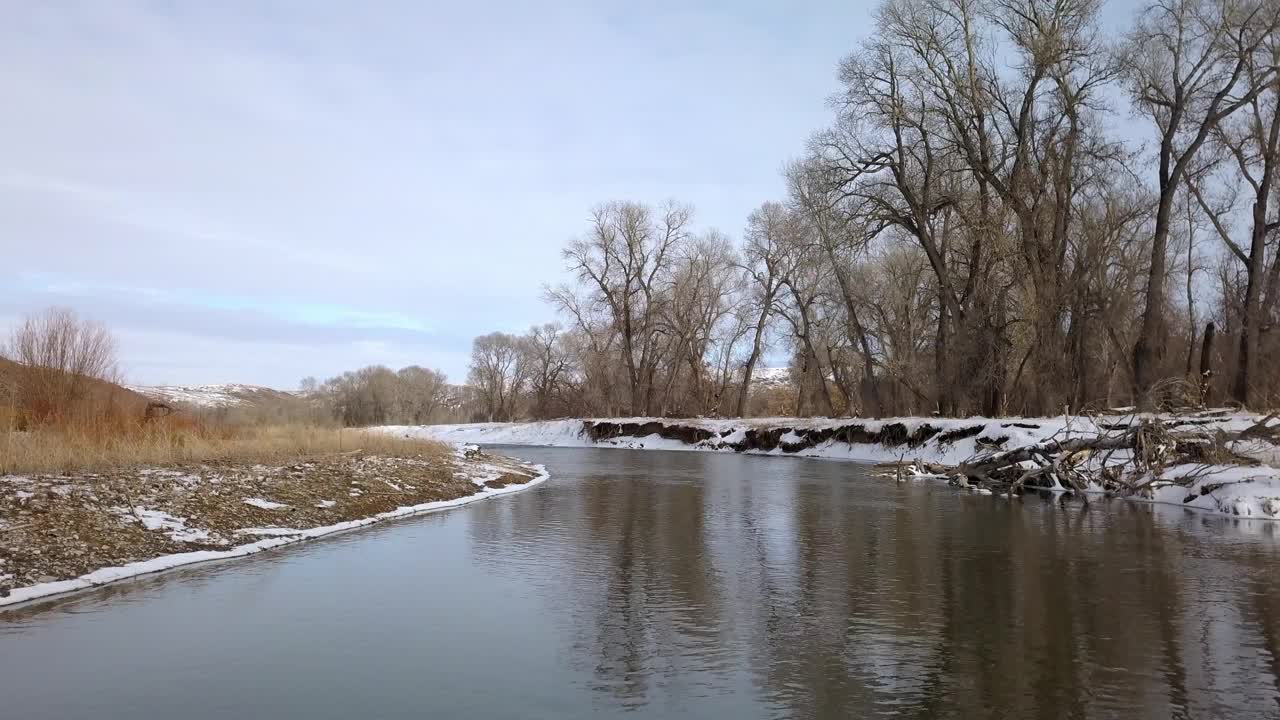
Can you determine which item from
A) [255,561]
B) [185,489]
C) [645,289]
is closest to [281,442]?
[185,489]

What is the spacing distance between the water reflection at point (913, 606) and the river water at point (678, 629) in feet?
0.11

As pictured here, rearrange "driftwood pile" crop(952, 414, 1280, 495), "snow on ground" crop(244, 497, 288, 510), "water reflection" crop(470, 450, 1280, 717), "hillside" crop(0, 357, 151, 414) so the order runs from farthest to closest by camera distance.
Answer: "hillside" crop(0, 357, 151, 414), "driftwood pile" crop(952, 414, 1280, 495), "snow on ground" crop(244, 497, 288, 510), "water reflection" crop(470, 450, 1280, 717)

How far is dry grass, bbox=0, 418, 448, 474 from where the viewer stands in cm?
1186

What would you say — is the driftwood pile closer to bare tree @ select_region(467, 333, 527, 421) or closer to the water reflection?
the water reflection

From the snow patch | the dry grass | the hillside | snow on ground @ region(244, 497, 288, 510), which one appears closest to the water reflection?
the snow patch

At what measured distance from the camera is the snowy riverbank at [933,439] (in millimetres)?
15693

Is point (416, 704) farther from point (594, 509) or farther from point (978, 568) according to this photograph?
point (594, 509)

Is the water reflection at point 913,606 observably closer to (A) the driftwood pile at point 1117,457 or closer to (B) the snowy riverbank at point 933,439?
(B) the snowy riverbank at point 933,439

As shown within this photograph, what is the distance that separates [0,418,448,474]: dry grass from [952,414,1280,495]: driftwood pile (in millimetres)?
14567

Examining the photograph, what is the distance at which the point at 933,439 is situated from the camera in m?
28.9

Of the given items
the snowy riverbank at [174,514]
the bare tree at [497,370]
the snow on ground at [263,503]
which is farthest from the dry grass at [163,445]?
the bare tree at [497,370]

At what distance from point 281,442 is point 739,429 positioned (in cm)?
2910

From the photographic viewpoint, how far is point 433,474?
61.7 ft

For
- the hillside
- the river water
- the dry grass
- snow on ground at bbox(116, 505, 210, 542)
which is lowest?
the river water
